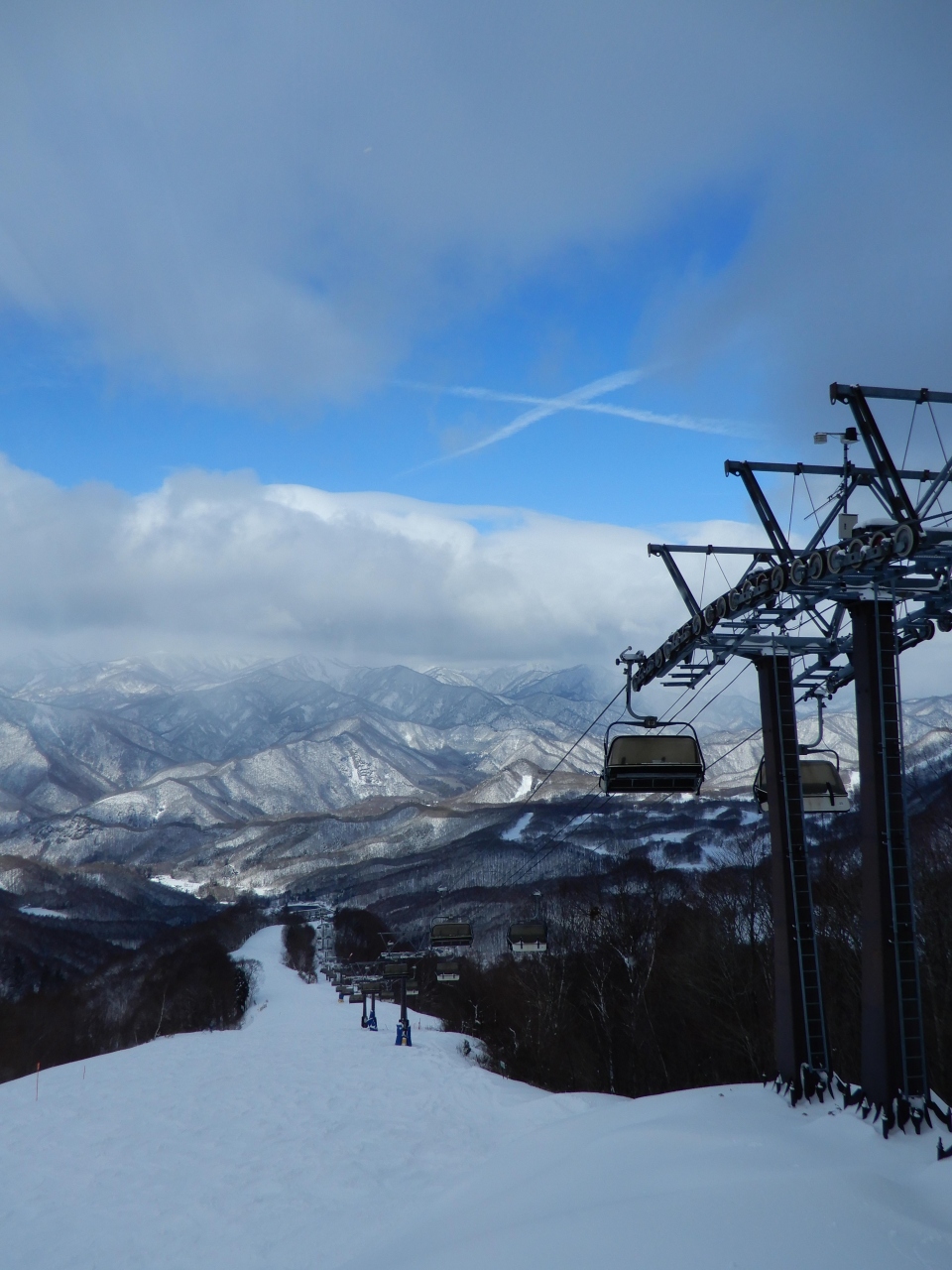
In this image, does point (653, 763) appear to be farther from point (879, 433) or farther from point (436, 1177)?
point (436, 1177)

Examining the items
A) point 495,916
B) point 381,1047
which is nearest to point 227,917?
point 495,916

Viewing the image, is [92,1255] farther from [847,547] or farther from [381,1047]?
[381,1047]

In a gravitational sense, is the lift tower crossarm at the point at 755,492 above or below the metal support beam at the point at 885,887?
above

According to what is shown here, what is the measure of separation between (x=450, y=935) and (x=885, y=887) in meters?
25.2

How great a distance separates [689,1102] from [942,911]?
24.6 m

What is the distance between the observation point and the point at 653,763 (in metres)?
13.6

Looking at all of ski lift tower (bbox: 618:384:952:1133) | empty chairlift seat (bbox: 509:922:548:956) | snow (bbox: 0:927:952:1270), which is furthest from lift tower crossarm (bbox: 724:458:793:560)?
empty chairlift seat (bbox: 509:922:548:956)

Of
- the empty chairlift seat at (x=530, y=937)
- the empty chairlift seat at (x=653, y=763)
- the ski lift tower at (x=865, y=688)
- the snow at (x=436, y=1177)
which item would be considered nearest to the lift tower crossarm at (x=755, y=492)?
the ski lift tower at (x=865, y=688)

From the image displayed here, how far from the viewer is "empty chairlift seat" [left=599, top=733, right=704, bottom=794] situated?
13.6 meters

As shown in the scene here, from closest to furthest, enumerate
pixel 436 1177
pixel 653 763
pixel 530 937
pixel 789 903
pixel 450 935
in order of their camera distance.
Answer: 1. pixel 653 763
2. pixel 789 903
3. pixel 436 1177
4. pixel 530 937
5. pixel 450 935

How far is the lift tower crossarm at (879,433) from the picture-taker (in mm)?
10242

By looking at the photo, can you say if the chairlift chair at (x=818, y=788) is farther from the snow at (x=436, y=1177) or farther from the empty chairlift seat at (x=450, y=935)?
the empty chairlift seat at (x=450, y=935)

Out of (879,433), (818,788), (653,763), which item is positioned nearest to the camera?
(879,433)

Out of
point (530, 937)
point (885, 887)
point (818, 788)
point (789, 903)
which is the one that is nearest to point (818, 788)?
point (818, 788)
